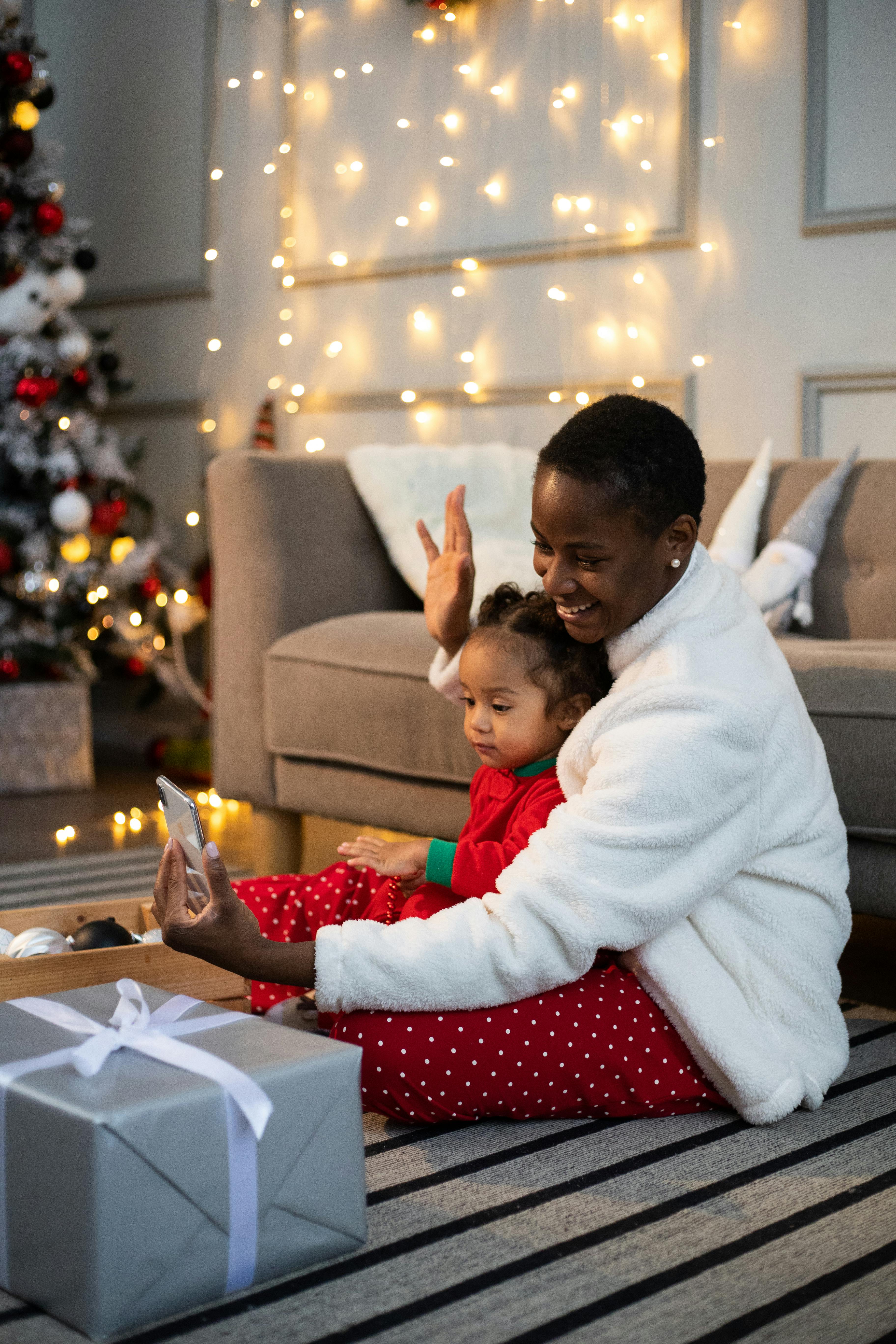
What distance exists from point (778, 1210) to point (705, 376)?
6.90 feet

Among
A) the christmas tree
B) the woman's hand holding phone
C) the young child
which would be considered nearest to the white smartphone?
the woman's hand holding phone

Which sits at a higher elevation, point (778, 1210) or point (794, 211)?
point (794, 211)

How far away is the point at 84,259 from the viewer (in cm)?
326

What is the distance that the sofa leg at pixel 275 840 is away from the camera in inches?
87.3

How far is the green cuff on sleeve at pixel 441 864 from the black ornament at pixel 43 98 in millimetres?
2526

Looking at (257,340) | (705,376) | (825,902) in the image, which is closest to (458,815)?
(825,902)

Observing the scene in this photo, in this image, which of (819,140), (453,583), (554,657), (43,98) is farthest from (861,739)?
(43,98)

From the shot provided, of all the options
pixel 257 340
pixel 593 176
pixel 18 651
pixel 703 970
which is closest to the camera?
pixel 703 970

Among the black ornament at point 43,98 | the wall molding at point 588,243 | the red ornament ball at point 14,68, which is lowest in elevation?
the wall molding at point 588,243

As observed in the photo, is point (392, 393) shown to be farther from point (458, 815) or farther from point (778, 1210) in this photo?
point (778, 1210)

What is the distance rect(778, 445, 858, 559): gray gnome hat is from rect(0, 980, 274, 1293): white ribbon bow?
1368 mm

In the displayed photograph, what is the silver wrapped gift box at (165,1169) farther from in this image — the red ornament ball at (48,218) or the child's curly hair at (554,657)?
the red ornament ball at (48,218)

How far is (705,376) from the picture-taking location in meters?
2.82

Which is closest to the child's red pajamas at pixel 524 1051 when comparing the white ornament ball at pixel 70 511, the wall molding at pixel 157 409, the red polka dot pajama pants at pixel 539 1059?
the red polka dot pajama pants at pixel 539 1059
